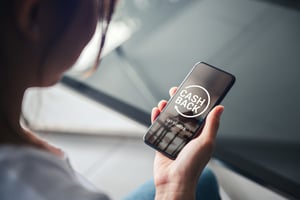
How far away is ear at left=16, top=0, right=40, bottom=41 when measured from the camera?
338 mm

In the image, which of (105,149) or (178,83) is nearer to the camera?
(178,83)

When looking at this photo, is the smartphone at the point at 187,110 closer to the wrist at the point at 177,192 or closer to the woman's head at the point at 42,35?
the wrist at the point at 177,192

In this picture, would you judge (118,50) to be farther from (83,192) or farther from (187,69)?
(83,192)

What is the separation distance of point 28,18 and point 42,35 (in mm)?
22

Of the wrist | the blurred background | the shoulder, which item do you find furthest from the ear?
the blurred background

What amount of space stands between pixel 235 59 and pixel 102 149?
0.46 meters

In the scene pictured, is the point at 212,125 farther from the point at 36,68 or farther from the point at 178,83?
the point at 178,83

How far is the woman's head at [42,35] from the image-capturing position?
34 cm

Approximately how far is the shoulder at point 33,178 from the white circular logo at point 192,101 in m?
0.32

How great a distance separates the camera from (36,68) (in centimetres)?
39

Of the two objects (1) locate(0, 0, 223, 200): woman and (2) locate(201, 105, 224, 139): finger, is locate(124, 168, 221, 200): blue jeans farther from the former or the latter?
(1) locate(0, 0, 223, 200): woman

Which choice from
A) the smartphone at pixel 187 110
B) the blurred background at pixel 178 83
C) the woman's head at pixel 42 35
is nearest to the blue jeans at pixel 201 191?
the smartphone at pixel 187 110

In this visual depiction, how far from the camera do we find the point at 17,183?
384mm

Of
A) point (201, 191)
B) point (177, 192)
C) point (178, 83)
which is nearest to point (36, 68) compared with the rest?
point (177, 192)
